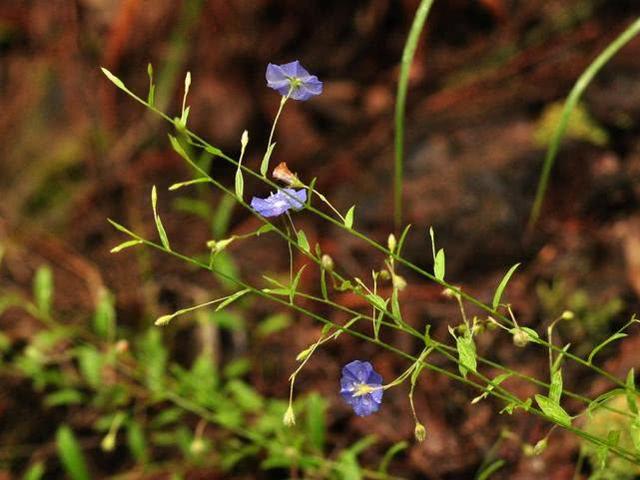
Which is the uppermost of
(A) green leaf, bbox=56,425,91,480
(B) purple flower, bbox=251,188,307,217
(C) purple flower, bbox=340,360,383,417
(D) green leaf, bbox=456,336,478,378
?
(B) purple flower, bbox=251,188,307,217

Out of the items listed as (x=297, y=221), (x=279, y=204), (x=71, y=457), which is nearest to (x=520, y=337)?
(x=279, y=204)

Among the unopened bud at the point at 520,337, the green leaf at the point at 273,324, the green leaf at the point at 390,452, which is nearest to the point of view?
the unopened bud at the point at 520,337

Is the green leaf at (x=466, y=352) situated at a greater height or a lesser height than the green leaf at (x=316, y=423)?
greater

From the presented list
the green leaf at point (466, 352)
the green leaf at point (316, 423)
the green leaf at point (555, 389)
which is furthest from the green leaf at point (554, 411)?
the green leaf at point (316, 423)

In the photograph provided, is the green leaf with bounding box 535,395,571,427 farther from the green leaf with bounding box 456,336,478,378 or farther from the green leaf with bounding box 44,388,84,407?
the green leaf with bounding box 44,388,84,407

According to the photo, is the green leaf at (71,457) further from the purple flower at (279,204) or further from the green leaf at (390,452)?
the purple flower at (279,204)

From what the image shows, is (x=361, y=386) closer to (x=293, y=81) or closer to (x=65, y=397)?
(x=293, y=81)

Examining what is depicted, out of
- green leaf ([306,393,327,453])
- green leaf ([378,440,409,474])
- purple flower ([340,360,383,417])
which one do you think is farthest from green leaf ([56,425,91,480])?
purple flower ([340,360,383,417])
